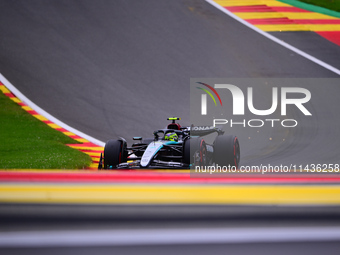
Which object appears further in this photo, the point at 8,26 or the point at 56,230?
the point at 8,26

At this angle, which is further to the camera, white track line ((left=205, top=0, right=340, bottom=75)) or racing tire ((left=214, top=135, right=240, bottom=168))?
white track line ((left=205, top=0, right=340, bottom=75))

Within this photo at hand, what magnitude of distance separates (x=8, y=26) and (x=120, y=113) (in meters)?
7.44

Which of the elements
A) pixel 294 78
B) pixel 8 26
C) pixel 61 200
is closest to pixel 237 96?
pixel 294 78

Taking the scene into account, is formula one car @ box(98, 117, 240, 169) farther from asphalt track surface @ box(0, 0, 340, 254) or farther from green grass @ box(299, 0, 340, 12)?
green grass @ box(299, 0, 340, 12)

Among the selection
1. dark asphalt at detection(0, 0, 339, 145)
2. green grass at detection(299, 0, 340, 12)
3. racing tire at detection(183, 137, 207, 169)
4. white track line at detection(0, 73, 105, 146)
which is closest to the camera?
racing tire at detection(183, 137, 207, 169)

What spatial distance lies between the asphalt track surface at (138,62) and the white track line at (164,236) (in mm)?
7612

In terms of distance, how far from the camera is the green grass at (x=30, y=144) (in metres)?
8.67

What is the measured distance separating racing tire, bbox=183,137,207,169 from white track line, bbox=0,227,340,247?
5145mm

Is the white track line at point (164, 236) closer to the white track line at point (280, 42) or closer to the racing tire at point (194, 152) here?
the racing tire at point (194, 152)

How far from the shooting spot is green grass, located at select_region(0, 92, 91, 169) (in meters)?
8.67

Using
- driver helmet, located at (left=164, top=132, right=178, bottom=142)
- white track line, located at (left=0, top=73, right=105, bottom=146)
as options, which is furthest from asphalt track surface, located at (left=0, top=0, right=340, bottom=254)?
driver helmet, located at (left=164, top=132, right=178, bottom=142)

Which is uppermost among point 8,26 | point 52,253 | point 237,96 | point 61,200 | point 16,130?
point 8,26

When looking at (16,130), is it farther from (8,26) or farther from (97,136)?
(8,26)

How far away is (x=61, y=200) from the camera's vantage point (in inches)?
122
